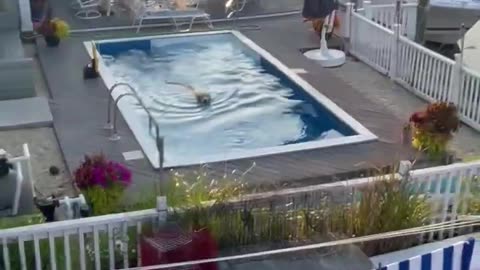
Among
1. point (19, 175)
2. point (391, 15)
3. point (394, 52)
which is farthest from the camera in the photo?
point (391, 15)

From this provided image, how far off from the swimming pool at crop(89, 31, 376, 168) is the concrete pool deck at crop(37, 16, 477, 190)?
0.14 metres

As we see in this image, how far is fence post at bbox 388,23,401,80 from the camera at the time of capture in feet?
33.3

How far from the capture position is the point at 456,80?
9031 mm

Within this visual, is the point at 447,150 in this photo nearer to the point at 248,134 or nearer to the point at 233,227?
the point at 248,134

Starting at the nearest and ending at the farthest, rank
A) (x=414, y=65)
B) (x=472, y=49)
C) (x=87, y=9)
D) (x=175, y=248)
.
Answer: (x=175, y=248) → (x=472, y=49) → (x=414, y=65) → (x=87, y=9)

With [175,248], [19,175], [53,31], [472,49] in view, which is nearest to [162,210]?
[175,248]

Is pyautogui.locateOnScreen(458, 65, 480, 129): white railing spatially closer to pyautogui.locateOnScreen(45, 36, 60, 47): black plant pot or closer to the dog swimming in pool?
the dog swimming in pool

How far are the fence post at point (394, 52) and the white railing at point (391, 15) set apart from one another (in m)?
1.17

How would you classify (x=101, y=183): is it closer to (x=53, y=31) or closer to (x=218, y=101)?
(x=218, y=101)

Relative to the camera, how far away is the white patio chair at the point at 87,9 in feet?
43.6

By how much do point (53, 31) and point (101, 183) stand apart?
577 centimetres

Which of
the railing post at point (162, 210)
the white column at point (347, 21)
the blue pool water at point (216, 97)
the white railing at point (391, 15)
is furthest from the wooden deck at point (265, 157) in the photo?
the railing post at point (162, 210)

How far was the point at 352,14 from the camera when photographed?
11289 millimetres

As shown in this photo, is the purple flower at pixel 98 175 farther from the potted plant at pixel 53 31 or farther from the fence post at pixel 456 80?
the potted plant at pixel 53 31
